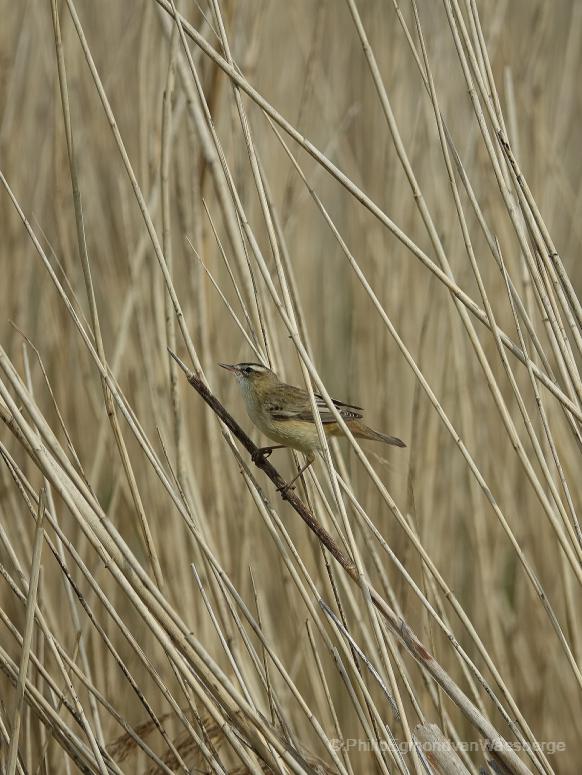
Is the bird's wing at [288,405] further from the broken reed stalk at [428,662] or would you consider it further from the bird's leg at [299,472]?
the broken reed stalk at [428,662]

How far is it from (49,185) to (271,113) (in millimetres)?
1706

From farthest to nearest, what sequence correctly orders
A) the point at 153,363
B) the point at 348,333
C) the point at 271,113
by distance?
1. the point at 348,333
2. the point at 153,363
3. the point at 271,113

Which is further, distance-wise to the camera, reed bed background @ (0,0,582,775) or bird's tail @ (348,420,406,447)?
bird's tail @ (348,420,406,447)

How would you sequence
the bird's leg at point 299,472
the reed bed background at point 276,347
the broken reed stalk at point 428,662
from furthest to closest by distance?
the reed bed background at point 276,347 < the bird's leg at point 299,472 < the broken reed stalk at point 428,662

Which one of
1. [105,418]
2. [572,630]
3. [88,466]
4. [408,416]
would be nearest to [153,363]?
[105,418]

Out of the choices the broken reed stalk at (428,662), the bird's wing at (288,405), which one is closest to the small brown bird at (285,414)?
the bird's wing at (288,405)

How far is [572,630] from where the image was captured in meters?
2.15

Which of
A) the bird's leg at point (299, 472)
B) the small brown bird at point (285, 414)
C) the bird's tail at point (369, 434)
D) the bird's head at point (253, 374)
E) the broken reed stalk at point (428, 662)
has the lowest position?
the broken reed stalk at point (428, 662)

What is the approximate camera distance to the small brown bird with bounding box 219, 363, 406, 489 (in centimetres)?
216

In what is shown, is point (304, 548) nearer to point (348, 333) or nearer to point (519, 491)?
point (519, 491)

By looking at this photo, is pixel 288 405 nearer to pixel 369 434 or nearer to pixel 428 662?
pixel 369 434

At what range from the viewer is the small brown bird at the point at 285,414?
2156 mm

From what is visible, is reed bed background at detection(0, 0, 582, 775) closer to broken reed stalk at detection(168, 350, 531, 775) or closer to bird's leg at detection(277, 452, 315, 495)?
bird's leg at detection(277, 452, 315, 495)

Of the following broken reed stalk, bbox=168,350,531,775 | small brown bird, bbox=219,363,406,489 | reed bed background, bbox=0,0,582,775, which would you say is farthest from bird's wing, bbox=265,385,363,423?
broken reed stalk, bbox=168,350,531,775
